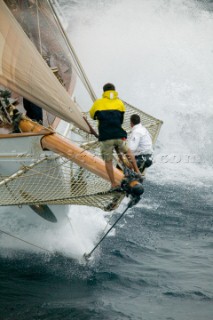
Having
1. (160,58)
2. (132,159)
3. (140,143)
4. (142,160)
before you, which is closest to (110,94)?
(132,159)

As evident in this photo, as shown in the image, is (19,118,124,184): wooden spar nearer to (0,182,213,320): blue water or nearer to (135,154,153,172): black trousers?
(135,154,153,172): black trousers

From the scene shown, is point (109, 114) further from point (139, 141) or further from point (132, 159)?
point (139, 141)

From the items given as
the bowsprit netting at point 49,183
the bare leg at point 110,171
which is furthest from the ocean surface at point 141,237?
the bare leg at point 110,171

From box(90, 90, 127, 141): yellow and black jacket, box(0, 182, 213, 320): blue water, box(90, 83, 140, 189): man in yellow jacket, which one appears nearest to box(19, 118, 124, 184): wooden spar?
box(90, 83, 140, 189): man in yellow jacket

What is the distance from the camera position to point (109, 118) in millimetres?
9242

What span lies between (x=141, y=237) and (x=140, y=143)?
377cm

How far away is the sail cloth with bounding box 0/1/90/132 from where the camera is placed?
9711 millimetres

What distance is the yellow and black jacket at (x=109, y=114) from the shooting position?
9227 mm

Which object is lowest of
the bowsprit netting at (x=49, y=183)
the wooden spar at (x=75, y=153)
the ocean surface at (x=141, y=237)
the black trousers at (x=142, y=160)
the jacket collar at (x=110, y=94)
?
the ocean surface at (x=141, y=237)

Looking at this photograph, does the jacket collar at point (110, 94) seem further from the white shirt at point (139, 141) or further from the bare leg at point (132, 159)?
the white shirt at point (139, 141)

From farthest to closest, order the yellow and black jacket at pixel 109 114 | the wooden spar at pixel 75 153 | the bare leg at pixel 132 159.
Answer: the wooden spar at pixel 75 153 < the bare leg at pixel 132 159 < the yellow and black jacket at pixel 109 114

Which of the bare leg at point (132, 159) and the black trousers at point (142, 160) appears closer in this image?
the bare leg at point (132, 159)

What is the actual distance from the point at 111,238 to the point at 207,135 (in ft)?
30.4

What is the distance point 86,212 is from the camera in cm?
1521
